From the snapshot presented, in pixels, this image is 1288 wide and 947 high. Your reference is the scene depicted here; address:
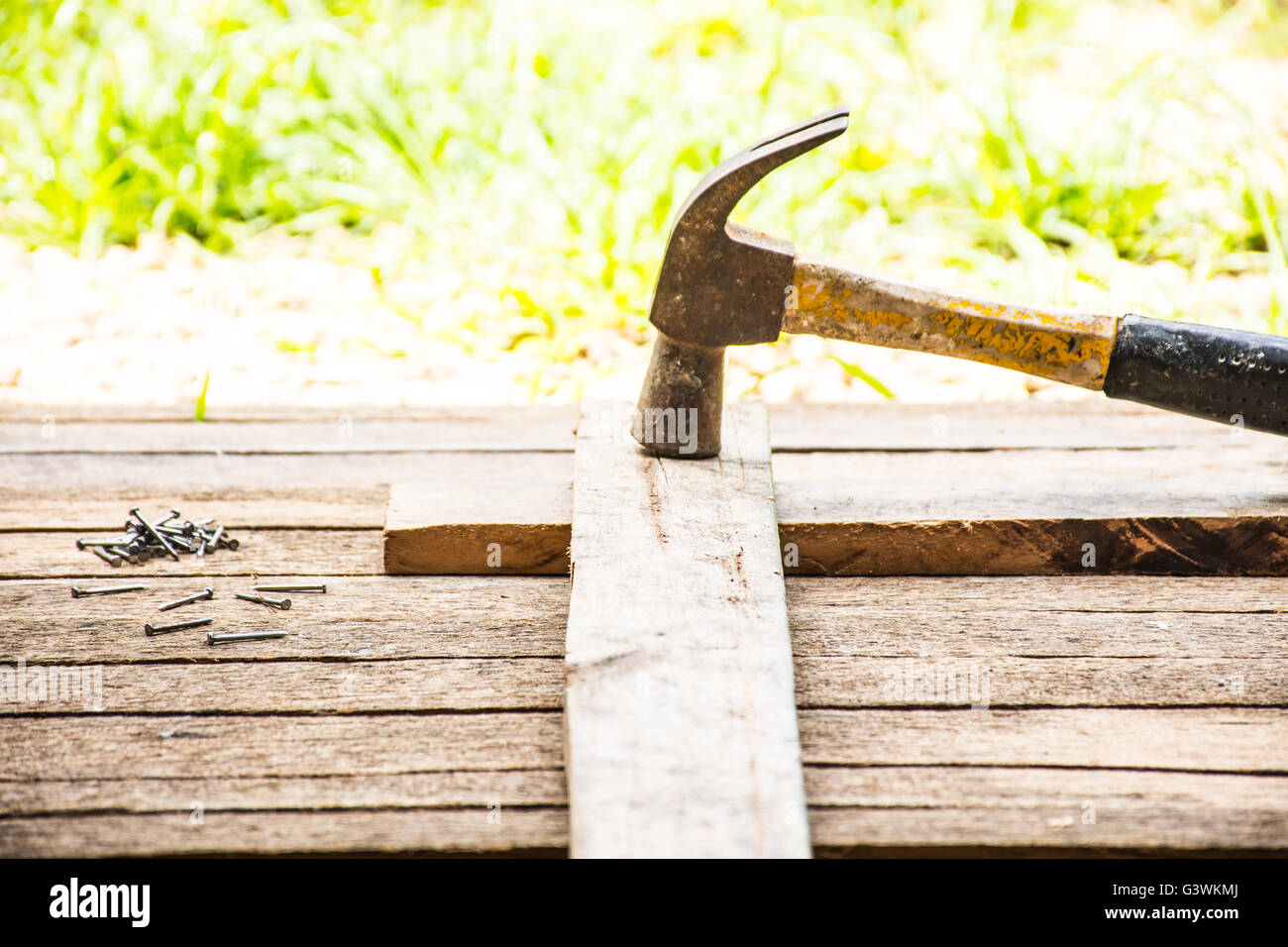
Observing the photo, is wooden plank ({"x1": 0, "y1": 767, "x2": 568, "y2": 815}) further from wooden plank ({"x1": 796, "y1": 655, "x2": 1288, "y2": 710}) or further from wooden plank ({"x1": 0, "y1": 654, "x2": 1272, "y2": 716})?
wooden plank ({"x1": 796, "y1": 655, "x2": 1288, "y2": 710})

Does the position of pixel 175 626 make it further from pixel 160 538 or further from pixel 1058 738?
pixel 1058 738

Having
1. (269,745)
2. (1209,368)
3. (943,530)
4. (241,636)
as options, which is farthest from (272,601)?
(1209,368)

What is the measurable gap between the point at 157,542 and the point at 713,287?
110cm

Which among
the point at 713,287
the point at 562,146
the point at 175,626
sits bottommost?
the point at 175,626

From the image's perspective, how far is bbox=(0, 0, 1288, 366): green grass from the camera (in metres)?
3.56

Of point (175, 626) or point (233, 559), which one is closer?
point (175, 626)

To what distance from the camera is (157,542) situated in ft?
6.16

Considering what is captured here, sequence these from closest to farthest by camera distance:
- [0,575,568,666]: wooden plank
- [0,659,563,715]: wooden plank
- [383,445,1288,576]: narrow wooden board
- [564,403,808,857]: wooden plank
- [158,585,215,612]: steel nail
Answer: [564,403,808,857]: wooden plank < [0,659,563,715]: wooden plank < [0,575,568,666]: wooden plank < [158,585,215,612]: steel nail < [383,445,1288,576]: narrow wooden board

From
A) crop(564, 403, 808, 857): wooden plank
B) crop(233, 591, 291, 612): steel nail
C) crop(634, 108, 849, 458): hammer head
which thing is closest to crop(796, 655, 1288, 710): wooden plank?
crop(564, 403, 808, 857): wooden plank

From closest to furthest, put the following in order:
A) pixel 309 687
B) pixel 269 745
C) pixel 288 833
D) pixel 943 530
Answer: pixel 288 833, pixel 269 745, pixel 309 687, pixel 943 530

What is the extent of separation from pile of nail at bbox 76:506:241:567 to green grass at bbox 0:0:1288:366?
4.81 ft

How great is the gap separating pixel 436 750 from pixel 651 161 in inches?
107

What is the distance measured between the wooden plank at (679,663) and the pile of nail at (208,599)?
493 millimetres

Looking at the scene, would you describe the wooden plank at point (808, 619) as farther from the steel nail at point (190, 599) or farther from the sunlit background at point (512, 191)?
the sunlit background at point (512, 191)
